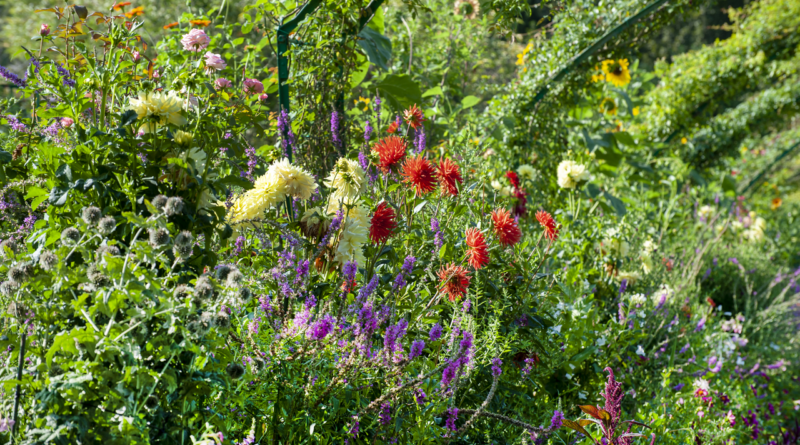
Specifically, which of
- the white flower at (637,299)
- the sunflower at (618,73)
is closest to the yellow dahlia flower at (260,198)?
the white flower at (637,299)

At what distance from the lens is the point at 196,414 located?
0.88 metres

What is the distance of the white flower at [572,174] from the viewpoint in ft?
8.38

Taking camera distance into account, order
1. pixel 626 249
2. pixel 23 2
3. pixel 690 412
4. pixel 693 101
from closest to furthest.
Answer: pixel 690 412 → pixel 626 249 → pixel 693 101 → pixel 23 2

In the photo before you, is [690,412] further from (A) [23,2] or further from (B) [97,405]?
(A) [23,2]

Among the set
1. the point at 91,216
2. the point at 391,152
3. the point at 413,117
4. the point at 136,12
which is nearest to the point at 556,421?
the point at 391,152

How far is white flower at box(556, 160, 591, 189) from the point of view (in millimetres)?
2555

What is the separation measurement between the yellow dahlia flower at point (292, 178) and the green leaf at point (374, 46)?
987 millimetres

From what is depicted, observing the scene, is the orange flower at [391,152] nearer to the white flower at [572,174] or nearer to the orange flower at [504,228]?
the orange flower at [504,228]

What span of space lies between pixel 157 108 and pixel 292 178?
0.38 metres

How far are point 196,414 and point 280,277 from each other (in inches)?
14.3

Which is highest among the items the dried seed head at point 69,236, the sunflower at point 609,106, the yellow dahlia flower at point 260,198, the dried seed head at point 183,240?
the sunflower at point 609,106

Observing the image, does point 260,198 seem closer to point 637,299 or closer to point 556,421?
point 556,421

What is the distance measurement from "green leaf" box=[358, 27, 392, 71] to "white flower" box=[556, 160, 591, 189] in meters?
0.94

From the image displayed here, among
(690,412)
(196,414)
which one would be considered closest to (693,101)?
(690,412)
